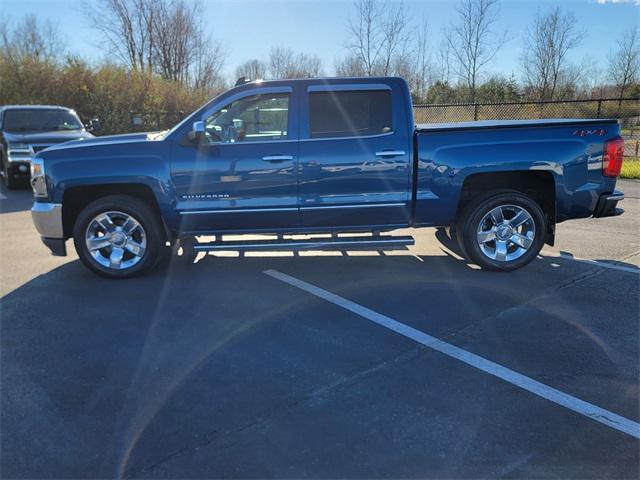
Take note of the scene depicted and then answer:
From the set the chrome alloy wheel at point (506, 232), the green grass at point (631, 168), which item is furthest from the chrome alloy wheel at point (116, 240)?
the green grass at point (631, 168)

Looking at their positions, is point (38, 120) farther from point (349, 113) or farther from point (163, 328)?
point (163, 328)

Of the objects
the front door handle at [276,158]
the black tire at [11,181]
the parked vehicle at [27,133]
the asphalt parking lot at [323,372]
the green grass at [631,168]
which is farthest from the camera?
the green grass at [631,168]

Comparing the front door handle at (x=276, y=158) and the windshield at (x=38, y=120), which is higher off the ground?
the windshield at (x=38, y=120)

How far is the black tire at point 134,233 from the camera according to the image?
17.8 feet

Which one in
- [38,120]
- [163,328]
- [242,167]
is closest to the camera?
[163,328]

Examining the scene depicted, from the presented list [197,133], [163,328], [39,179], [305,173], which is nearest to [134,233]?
[39,179]

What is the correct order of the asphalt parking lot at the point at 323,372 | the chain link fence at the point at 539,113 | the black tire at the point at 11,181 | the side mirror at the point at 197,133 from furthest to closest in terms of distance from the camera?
the chain link fence at the point at 539,113
the black tire at the point at 11,181
the side mirror at the point at 197,133
the asphalt parking lot at the point at 323,372

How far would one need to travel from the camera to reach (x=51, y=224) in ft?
Answer: 17.8

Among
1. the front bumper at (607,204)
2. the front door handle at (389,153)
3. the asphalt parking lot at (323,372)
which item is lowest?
the asphalt parking lot at (323,372)

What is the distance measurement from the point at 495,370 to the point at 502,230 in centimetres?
251

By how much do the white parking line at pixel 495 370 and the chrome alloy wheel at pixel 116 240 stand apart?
194 cm

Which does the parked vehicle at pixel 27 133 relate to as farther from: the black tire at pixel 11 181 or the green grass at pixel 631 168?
the green grass at pixel 631 168

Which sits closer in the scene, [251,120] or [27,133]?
[251,120]

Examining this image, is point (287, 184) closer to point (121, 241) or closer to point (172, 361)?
point (121, 241)
